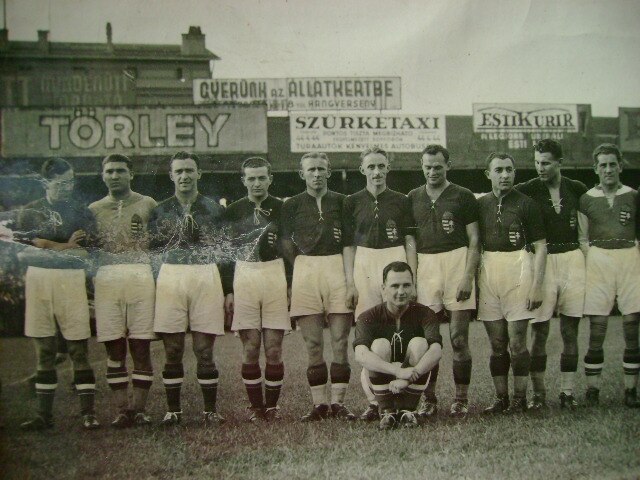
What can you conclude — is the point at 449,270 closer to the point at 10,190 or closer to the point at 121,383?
the point at 121,383

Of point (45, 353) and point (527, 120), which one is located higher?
point (527, 120)

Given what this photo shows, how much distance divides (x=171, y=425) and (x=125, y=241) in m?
1.16

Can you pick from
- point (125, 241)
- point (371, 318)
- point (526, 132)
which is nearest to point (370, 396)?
point (371, 318)

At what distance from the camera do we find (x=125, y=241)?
4027 millimetres

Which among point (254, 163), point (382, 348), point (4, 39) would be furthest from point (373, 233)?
point (4, 39)

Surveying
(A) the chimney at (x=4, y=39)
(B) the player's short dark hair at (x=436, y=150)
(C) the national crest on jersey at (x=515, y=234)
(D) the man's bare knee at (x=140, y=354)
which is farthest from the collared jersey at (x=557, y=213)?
(A) the chimney at (x=4, y=39)

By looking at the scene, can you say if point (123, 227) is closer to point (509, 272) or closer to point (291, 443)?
point (291, 443)

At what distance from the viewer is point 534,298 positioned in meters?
4.20

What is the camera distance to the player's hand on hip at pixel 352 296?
4.12m

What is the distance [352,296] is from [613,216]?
1.90 metres

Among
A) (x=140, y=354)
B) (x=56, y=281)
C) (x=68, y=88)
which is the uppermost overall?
(x=68, y=88)

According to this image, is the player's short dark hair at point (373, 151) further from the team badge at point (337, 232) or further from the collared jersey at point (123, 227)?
the collared jersey at point (123, 227)

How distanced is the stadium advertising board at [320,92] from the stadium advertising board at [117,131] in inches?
9.2

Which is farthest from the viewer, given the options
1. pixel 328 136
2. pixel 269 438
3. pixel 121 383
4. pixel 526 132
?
pixel 328 136
